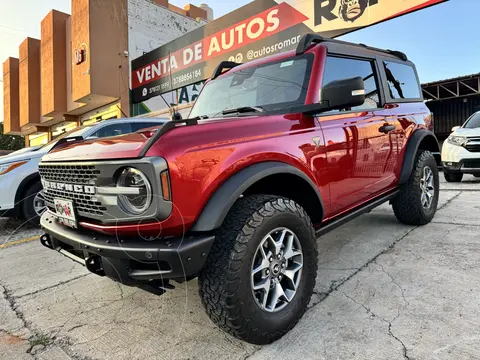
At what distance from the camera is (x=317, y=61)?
2.63 metres

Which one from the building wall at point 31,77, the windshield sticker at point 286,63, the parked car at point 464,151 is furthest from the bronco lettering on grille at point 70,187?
the building wall at point 31,77

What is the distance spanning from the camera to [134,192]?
5.55 feet

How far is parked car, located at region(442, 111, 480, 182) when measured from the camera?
289 inches

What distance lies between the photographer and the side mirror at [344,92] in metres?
2.17

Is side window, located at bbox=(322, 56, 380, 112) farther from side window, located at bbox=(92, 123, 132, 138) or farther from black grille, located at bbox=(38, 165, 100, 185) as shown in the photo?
side window, located at bbox=(92, 123, 132, 138)

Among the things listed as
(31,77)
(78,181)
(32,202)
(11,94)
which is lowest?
(32,202)

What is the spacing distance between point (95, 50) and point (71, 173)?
15121mm

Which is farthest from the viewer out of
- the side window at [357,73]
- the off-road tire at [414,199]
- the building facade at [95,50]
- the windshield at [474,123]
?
the building facade at [95,50]

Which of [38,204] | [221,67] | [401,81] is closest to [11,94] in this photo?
[38,204]

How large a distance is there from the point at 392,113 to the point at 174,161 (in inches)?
107

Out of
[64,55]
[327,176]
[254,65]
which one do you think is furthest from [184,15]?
[327,176]

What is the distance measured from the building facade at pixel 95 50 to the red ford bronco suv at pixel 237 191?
419 inches

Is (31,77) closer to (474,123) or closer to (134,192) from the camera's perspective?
(474,123)

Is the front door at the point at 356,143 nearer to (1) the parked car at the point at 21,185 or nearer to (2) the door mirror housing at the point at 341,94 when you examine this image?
(2) the door mirror housing at the point at 341,94
